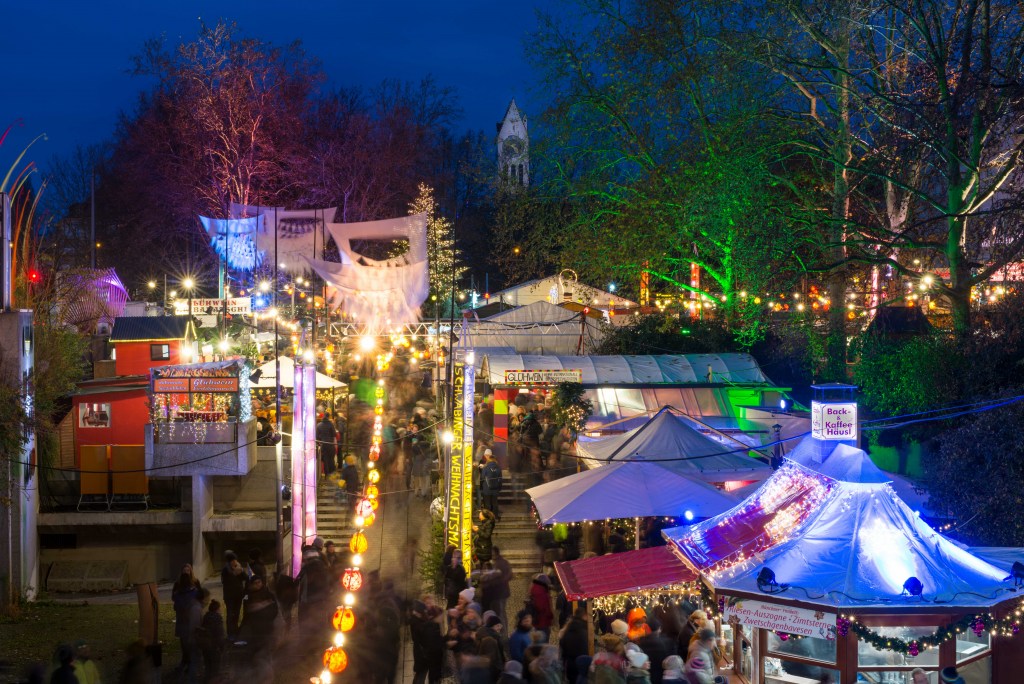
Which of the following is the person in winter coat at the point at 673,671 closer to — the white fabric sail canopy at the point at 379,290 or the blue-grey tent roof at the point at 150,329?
the white fabric sail canopy at the point at 379,290

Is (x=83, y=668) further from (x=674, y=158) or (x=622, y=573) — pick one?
(x=674, y=158)

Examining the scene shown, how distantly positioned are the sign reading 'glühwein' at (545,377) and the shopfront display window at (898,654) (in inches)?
428

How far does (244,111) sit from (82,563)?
62.4ft

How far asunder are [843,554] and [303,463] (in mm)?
8391

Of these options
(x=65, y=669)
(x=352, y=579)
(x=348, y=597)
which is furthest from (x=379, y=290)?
(x=65, y=669)

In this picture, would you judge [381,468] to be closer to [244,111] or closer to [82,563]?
[82,563]

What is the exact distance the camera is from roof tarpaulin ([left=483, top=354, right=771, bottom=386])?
20516 mm

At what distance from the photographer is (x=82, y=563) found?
734 inches

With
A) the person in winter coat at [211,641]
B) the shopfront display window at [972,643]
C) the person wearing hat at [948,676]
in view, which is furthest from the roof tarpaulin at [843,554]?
the person in winter coat at [211,641]

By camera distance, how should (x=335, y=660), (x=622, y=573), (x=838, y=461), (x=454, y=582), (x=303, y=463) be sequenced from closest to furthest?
(x=335, y=660), (x=838, y=461), (x=622, y=573), (x=454, y=582), (x=303, y=463)

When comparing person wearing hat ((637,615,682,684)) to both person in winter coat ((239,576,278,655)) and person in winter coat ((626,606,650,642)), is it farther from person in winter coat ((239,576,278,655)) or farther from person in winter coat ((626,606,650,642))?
person in winter coat ((239,576,278,655))

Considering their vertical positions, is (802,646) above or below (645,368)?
below

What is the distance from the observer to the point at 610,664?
8078 mm

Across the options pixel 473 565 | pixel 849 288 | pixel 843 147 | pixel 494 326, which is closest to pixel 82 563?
pixel 473 565
